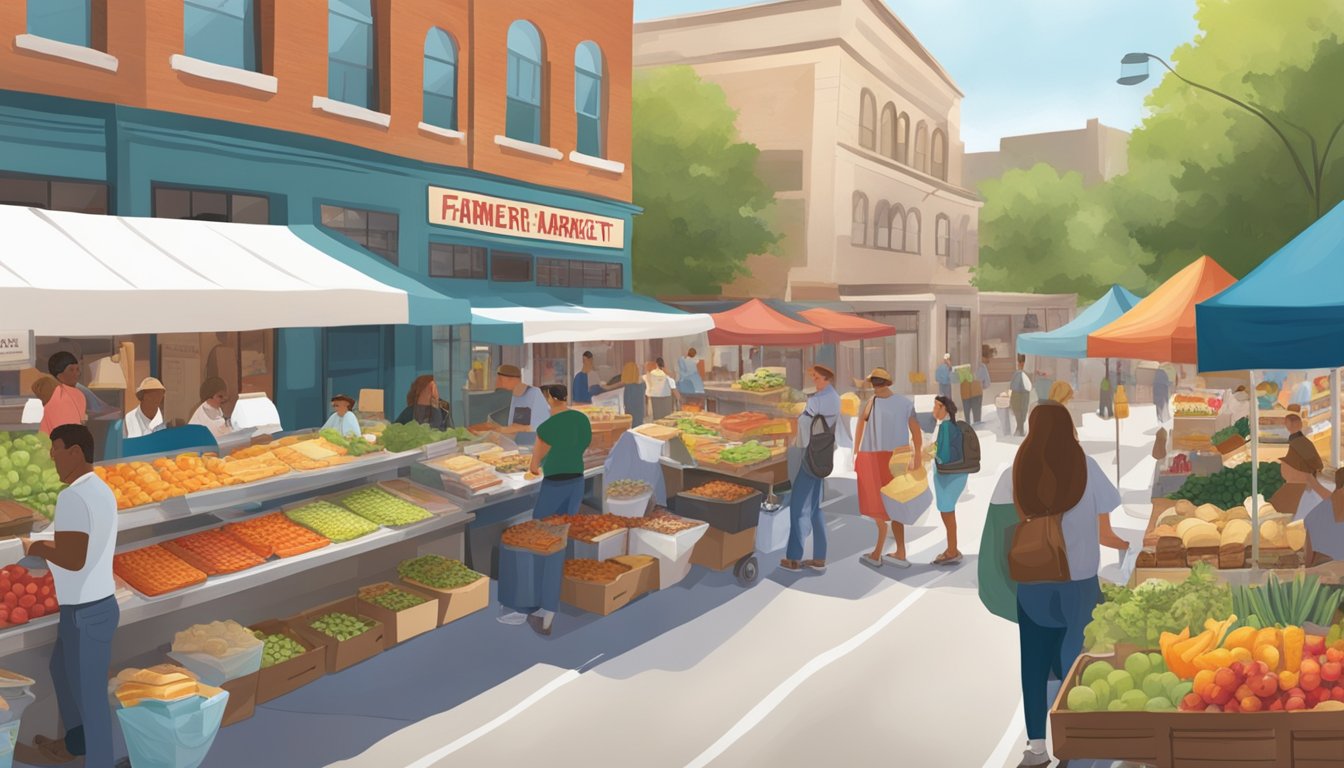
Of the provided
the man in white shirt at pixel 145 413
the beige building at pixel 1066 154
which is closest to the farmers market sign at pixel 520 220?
the man in white shirt at pixel 145 413

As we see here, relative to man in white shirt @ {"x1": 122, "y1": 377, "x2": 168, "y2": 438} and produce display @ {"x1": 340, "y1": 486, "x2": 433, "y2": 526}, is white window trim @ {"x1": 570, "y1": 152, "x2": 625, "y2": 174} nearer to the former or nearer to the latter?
man in white shirt @ {"x1": 122, "y1": 377, "x2": 168, "y2": 438}

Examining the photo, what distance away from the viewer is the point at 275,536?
812 centimetres

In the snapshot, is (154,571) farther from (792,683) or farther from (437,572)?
(792,683)

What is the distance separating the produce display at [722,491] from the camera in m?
11.1

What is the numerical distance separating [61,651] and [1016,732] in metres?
6.05

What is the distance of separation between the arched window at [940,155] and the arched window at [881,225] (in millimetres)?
7290

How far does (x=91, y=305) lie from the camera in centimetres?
722

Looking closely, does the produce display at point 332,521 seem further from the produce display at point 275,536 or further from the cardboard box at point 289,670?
the cardboard box at point 289,670

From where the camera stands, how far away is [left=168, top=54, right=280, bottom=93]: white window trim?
1387cm

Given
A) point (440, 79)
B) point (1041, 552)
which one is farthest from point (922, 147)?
point (1041, 552)

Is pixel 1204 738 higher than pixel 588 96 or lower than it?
lower

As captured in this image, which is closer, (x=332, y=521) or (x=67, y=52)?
(x=332, y=521)

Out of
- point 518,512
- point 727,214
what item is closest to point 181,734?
point 518,512

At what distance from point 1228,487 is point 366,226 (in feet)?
44.1
